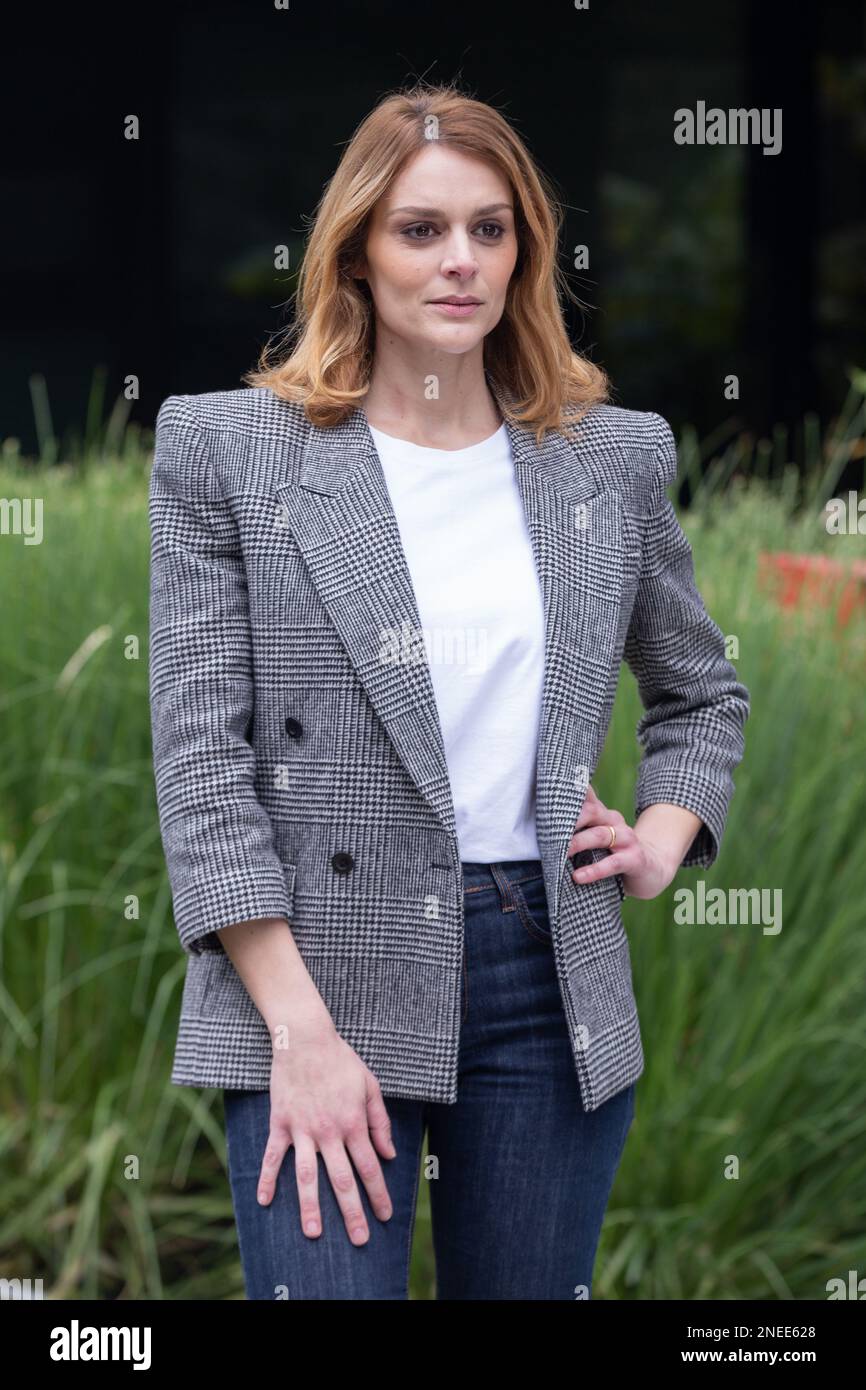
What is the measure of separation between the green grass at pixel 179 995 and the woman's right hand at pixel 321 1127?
137 cm

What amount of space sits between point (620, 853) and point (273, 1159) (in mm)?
536

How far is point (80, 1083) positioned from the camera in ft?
10.8

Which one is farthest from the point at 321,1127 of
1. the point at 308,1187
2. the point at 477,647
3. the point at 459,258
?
the point at 459,258

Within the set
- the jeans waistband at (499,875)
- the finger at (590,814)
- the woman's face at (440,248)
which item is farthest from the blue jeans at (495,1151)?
the woman's face at (440,248)

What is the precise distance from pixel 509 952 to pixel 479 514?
50 cm

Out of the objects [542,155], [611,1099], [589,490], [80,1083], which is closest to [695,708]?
[589,490]

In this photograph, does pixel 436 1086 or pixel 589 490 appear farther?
pixel 589 490

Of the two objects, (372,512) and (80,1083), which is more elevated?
(372,512)

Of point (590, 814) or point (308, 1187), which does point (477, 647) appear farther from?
point (308, 1187)

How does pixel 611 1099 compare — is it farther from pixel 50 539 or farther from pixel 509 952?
pixel 50 539

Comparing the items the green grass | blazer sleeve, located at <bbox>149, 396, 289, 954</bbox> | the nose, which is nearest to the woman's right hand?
blazer sleeve, located at <bbox>149, 396, 289, 954</bbox>

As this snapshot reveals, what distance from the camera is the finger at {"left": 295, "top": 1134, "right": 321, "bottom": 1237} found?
170cm

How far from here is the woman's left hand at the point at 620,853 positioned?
1890 millimetres

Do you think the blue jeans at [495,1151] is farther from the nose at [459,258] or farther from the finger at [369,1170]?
the nose at [459,258]
